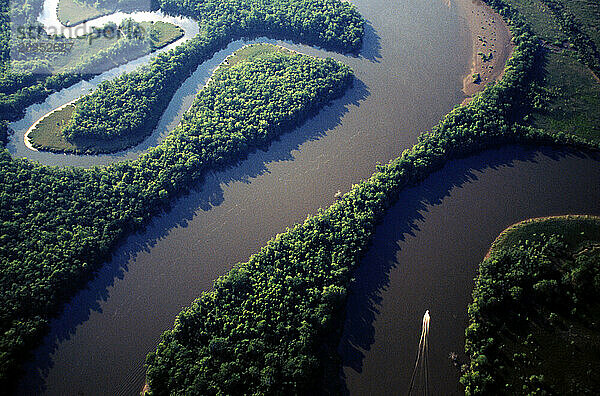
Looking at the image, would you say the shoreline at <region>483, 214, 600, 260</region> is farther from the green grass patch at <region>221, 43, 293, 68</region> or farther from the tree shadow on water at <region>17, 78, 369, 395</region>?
the green grass patch at <region>221, 43, 293, 68</region>

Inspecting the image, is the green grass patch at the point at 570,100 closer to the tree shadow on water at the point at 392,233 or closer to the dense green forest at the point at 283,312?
the tree shadow on water at the point at 392,233

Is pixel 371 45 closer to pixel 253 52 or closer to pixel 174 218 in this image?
pixel 253 52

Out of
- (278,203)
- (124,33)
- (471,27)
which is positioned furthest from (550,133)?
(124,33)

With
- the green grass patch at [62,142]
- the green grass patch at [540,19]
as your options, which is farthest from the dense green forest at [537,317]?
the green grass patch at [62,142]

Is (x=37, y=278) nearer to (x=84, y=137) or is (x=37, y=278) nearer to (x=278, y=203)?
(x=84, y=137)

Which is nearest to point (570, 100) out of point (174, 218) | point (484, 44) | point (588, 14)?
point (484, 44)
